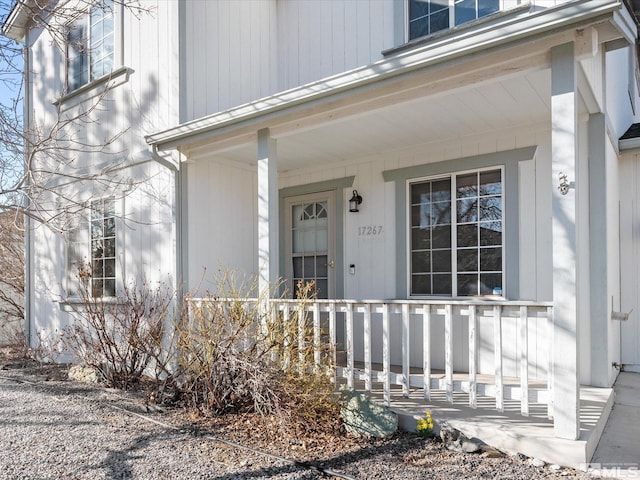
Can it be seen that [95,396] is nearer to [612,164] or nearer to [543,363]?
[543,363]

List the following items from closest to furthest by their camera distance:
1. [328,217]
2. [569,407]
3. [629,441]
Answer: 1. [569,407]
2. [629,441]
3. [328,217]

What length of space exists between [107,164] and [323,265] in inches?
136

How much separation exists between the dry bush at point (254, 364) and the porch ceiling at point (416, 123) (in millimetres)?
1990

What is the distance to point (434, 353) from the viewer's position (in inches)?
226

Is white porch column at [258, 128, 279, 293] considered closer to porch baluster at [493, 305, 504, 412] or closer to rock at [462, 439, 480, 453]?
porch baluster at [493, 305, 504, 412]

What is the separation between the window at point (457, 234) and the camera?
18.0ft

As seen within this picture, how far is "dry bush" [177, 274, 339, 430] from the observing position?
13.0 ft

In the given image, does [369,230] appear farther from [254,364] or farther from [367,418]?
[367,418]

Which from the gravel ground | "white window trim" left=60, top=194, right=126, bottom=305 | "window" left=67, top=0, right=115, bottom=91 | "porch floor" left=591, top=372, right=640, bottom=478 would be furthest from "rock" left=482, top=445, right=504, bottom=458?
"window" left=67, top=0, right=115, bottom=91

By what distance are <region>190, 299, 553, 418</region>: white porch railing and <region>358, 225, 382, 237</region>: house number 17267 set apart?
1.08 meters

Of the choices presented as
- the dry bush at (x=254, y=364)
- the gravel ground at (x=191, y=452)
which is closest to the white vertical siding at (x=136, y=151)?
the dry bush at (x=254, y=364)

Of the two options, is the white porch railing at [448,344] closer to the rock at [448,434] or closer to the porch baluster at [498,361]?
the porch baluster at [498,361]

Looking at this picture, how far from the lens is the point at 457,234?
18.8 ft

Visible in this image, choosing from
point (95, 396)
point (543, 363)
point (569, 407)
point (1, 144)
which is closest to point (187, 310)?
point (95, 396)
